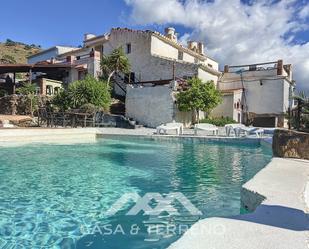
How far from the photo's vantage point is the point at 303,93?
1464cm

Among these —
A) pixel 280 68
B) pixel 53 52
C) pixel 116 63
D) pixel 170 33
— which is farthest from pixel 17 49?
pixel 280 68

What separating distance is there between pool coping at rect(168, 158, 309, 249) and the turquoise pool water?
3.03 feet

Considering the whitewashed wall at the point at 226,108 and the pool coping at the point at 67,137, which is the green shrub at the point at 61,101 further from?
the whitewashed wall at the point at 226,108

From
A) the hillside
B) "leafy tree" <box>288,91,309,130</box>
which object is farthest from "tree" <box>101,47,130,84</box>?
the hillside

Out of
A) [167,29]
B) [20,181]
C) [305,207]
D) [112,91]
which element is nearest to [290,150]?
[305,207]

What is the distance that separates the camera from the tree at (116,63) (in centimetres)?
3462

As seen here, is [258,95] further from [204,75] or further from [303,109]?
[303,109]

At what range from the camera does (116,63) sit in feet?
113

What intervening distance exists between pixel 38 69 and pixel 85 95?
11.0 m

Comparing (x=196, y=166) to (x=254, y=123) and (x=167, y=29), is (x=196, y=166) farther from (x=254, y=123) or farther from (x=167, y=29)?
(x=167, y=29)

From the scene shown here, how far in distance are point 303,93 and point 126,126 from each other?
56.2 ft

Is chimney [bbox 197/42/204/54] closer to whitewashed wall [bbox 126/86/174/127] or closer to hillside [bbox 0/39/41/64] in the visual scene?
whitewashed wall [bbox 126/86/174/127]

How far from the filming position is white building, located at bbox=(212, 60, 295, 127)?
111ft

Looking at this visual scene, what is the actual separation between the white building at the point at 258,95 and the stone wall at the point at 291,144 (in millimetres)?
23248
